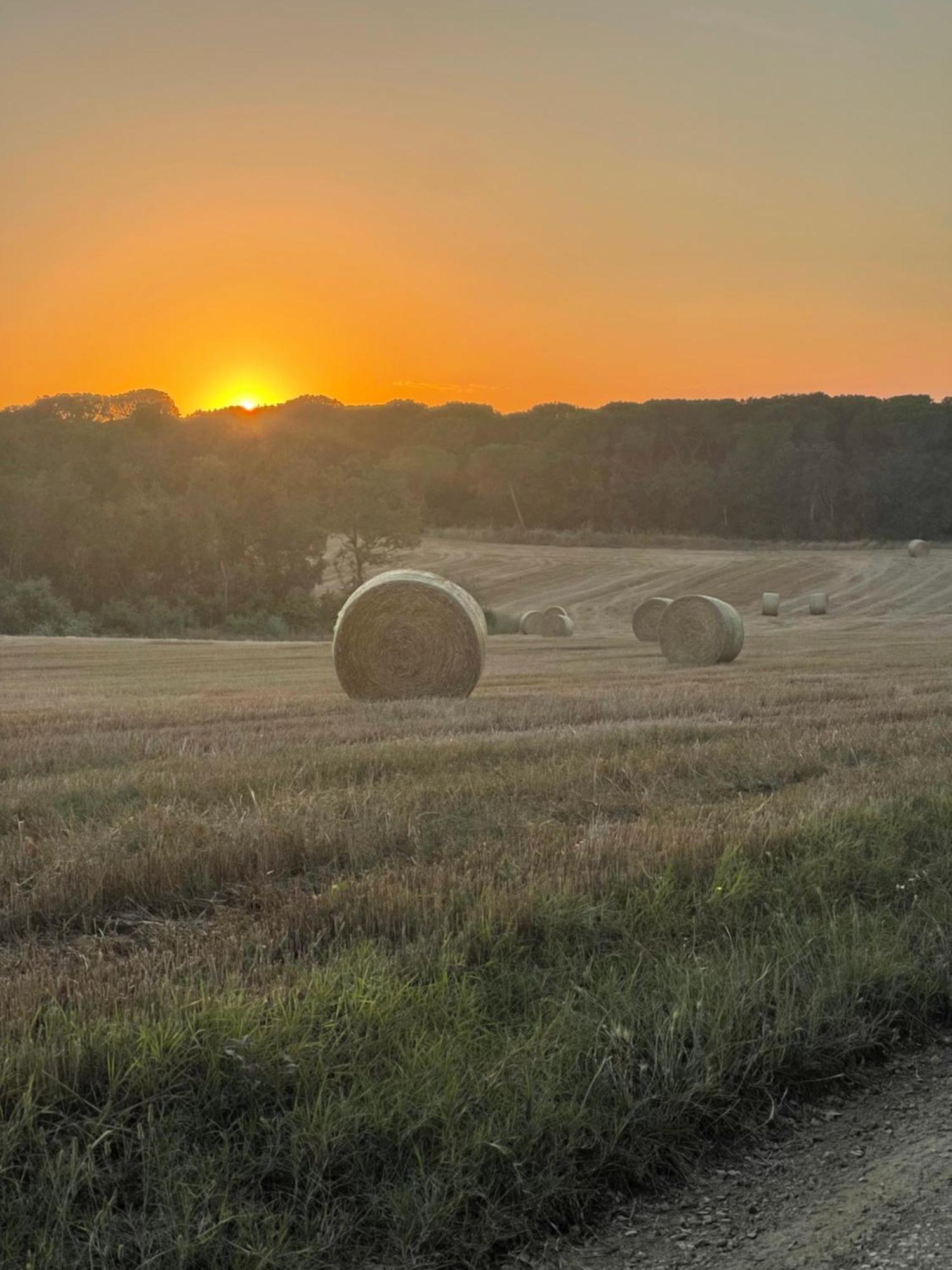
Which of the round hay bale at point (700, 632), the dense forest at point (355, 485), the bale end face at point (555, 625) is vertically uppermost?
the dense forest at point (355, 485)

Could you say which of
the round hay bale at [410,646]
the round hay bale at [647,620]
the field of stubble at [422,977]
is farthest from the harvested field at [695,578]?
the field of stubble at [422,977]

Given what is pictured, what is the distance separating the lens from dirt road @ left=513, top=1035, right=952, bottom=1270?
105 inches

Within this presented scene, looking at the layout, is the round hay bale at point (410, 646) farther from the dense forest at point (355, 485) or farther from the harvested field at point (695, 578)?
the dense forest at point (355, 485)

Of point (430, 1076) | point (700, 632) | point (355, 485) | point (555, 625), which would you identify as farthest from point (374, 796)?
point (355, 485)

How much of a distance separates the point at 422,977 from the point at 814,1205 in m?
1.37

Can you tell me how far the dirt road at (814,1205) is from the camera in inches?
105

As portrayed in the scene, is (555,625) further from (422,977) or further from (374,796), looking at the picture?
(422,977)

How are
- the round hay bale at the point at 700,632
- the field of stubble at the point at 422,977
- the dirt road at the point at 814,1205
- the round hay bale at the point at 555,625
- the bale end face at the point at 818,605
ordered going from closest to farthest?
1. the dirt road at the point at 814,1205
2. the field of stubble at the point at 422,977
3. the round hay bale at the point at 700,632
4. the round hay bale at the point at 555,625
5. the bale end face at the point at 818,605

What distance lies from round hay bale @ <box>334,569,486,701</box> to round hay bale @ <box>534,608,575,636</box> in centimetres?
2468

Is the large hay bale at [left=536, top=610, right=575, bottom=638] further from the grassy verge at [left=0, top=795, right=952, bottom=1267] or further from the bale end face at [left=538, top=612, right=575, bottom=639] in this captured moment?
the grassy verge at [left=0, top=795, right=952, bottom=1267]

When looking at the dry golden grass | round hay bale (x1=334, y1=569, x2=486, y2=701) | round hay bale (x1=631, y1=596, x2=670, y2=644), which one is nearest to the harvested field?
round hay bale (x1=631, y1=596, x2=670, y2=644)

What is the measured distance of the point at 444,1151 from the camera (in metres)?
2.88

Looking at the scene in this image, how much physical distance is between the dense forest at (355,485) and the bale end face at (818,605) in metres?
21.1

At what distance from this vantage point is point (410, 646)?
16453mm
